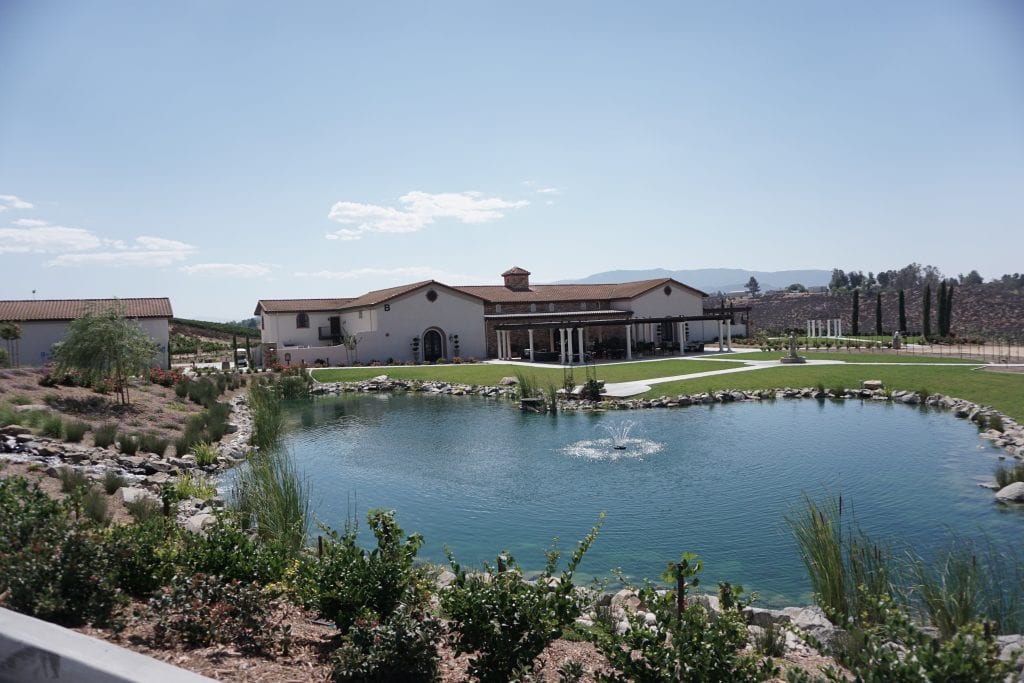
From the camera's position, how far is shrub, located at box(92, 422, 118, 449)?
1416cm

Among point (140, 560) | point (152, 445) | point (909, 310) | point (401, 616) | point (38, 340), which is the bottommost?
point (152, 445)

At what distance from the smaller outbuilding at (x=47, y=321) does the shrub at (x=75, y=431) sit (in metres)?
16.9

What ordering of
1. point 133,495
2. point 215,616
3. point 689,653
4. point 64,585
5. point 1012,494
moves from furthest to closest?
1. point 1012,494
2. point 133,495
3. point 215,616
4. point 64,585
5. point 689,653

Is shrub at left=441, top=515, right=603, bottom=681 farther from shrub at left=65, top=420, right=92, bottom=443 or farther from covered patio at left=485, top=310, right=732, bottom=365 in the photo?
covered patio at left=485, top=310, right=732, bottom=365

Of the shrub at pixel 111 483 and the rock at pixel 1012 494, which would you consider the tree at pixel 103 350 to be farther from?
the rock at pixel 1012 494

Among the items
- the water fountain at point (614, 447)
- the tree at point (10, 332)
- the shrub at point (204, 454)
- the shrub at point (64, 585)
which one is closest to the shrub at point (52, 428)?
the shrub at point (204, 454)

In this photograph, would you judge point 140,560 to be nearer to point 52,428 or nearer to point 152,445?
point 152,445

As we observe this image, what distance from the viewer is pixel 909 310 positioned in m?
58.9

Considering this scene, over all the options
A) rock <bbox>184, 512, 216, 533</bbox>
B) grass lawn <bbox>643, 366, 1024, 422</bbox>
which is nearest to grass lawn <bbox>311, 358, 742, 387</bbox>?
grass lawn <bbox>643, 366, 1024, 422</bbox>

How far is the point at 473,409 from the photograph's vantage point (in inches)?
928

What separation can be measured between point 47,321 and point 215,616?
34.6 m

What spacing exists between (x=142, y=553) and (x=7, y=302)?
37.3 metres

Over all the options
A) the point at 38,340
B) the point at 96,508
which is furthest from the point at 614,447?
the point at 38,340

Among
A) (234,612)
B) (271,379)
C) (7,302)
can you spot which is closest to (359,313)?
(271,379)
